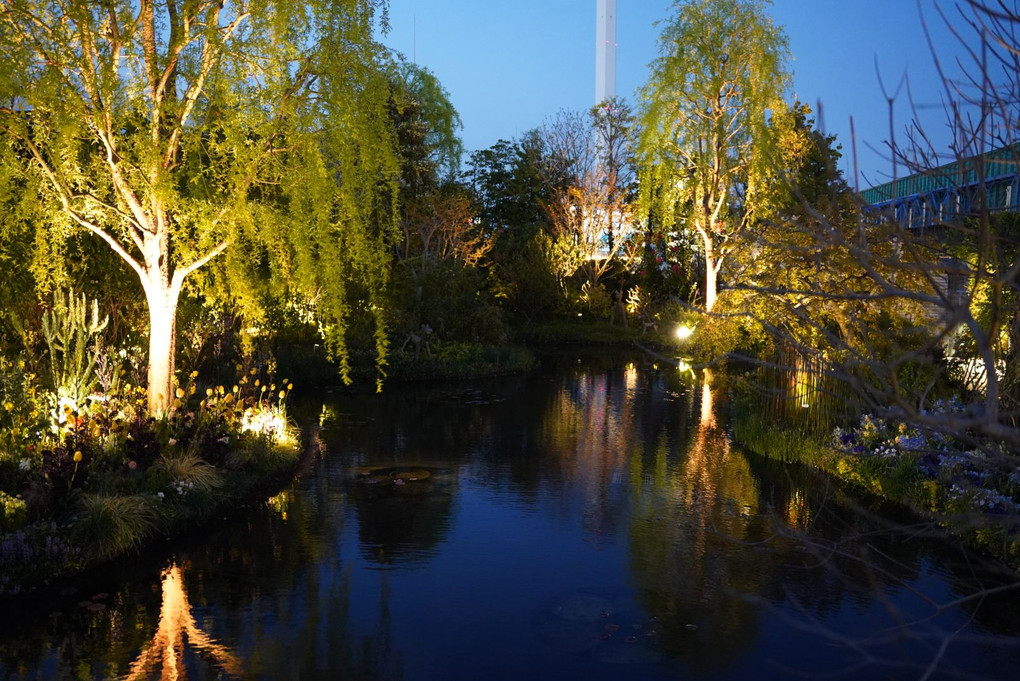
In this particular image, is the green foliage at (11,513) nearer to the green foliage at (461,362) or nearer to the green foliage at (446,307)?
the green foliage at (461,362)

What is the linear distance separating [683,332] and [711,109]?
276 inches

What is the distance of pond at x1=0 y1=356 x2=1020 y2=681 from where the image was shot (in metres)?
6.12

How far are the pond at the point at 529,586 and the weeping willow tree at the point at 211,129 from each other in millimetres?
2482

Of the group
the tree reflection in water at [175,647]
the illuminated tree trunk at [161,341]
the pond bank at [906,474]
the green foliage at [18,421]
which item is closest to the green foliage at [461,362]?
the pond bank at [906,474]

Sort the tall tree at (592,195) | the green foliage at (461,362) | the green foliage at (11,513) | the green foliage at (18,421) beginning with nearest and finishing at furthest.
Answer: the green foliage at (11,513) < the green foliage at (18,421) < the green foliage at (461,362) < the tall tree at (592,195)

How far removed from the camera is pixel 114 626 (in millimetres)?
6672

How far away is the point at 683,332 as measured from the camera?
28297 mm

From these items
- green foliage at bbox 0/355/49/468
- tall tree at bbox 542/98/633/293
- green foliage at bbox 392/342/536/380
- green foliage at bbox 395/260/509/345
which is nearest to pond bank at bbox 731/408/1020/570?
green foliage at bbox 0/355/49/468

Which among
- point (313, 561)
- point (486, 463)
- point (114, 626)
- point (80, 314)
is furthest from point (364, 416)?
point (114, 626)

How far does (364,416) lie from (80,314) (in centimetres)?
601

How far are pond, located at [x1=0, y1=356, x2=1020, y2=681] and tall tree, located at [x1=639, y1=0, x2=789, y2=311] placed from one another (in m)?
15.3

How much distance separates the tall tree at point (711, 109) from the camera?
2530 cm

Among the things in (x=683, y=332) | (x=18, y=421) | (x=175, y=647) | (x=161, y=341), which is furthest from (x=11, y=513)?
(x=683, y=332)

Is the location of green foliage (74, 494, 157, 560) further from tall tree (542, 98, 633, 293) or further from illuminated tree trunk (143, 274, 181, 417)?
tall tree (542, 98, 633, 293)
